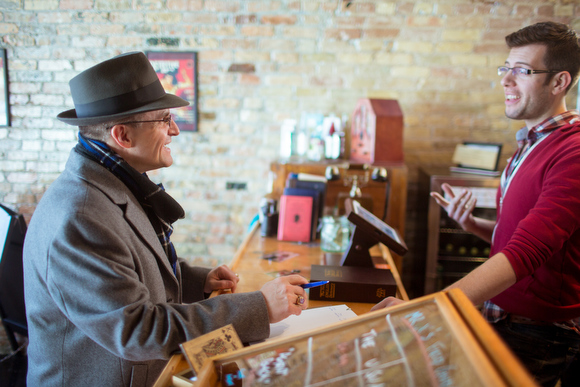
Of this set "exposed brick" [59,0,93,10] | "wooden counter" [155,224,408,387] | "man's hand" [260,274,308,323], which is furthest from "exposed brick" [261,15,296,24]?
"man's hand" [260,274,308,323]

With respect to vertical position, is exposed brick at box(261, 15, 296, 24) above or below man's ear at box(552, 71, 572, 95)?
above

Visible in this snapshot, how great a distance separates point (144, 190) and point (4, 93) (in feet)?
9.77

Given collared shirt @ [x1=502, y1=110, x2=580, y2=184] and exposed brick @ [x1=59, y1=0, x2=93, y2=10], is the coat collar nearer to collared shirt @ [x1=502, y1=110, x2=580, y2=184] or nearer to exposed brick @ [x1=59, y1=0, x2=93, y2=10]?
collared shirt @ [x1=502, y1=110, x2=580, y2=184]

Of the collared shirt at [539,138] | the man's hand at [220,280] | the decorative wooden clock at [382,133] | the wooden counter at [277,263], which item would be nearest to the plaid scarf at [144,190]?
the man's hand at [220,280]

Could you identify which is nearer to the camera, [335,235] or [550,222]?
[550,222]

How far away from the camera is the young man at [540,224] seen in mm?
1257

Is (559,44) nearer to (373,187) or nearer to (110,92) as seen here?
(373,187)

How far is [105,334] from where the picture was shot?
107 cm

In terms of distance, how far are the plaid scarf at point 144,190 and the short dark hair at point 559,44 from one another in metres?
1.51

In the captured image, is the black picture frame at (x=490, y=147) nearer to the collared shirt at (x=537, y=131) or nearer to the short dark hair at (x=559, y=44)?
the collared shirt at (x=537, y=131)

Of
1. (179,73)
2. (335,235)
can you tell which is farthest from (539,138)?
(179,73)

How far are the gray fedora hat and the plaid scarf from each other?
3.6 inches

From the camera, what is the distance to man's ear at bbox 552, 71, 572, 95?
1555 millimetres

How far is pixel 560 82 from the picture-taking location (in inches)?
61.6
